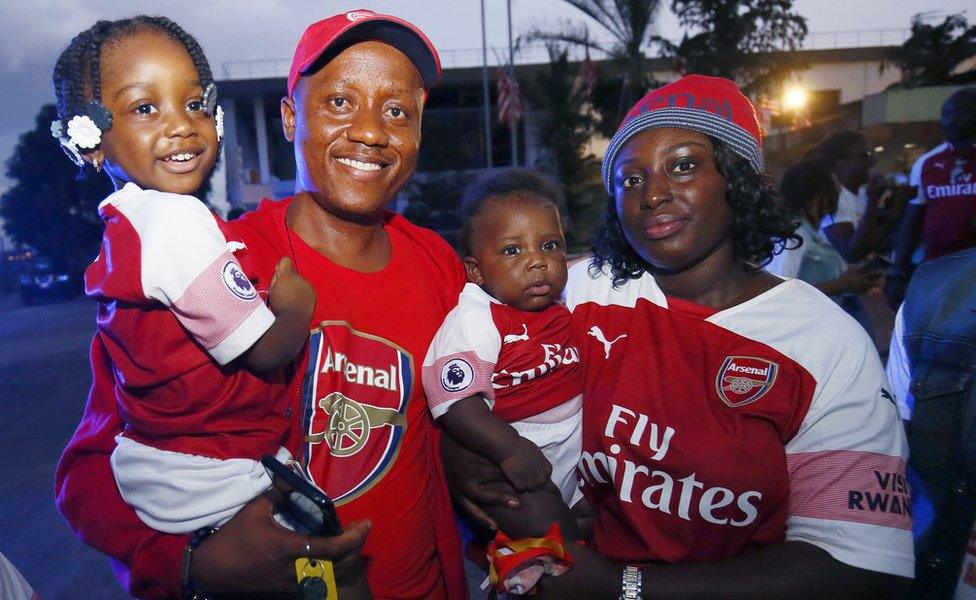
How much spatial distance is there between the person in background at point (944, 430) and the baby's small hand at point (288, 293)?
67.6 inches

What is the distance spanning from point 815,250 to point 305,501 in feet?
13.3

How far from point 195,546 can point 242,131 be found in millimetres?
37974

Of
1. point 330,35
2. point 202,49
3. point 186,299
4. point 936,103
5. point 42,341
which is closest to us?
point 186,299

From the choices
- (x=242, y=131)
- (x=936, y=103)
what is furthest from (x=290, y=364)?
(x=242, y=131)

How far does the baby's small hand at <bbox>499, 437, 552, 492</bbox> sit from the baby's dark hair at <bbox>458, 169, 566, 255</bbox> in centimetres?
82

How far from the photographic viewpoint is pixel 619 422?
1.82 metres

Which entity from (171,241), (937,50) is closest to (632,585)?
(171,241)

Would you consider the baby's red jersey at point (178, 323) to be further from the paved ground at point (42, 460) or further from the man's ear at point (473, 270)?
the paved ground at point (42, 460)

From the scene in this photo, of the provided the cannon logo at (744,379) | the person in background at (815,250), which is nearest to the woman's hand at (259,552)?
the cannon logo at (744,379)

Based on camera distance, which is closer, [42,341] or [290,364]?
[290,364]

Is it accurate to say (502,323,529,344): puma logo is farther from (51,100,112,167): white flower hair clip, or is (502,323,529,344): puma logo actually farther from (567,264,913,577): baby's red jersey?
(51,100,112,167): white flower hair clip

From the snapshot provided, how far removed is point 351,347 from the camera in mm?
1836

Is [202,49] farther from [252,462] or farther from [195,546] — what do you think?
[195,546]

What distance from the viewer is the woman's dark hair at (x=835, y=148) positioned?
4965 millimetres
